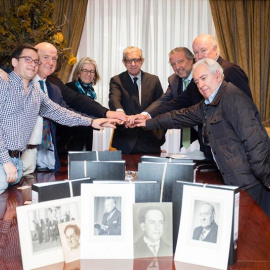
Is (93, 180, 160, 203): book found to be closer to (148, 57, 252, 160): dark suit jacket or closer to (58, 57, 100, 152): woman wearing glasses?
(148, 57, 252, 160): dark suit jacket

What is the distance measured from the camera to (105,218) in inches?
52.2

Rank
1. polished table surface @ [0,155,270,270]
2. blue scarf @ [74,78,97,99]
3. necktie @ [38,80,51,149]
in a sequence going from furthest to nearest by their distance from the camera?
blue scarf @ [74,78,97,99] → necktie @ [38,80,51,149] → polished table surface @ [0,155,270,270]

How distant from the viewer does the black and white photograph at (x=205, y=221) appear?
129cm

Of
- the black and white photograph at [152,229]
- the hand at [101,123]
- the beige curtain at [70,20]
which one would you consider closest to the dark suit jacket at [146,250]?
the black and white photograph at [152,229]

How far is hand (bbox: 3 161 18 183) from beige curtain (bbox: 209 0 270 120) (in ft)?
14.4

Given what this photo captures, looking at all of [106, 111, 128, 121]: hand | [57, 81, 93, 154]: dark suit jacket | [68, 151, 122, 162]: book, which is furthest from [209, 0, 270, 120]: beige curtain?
[68, 151, 122, 162]: book

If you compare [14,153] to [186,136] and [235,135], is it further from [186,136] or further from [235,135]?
[186,136]

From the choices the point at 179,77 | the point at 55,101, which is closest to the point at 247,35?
the point at 179,77

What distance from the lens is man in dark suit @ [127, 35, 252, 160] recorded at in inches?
114

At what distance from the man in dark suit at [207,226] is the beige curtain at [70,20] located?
15.5 ft

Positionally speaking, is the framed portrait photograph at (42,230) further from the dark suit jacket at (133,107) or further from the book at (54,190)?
the dark suit jacket at (133,107)

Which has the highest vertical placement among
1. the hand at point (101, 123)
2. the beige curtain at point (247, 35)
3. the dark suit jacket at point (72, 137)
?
the beige curtain at point (247, 35)

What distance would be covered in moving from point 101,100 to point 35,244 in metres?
4.72

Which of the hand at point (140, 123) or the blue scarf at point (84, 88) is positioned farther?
the blue scarf at point (84, 88)
